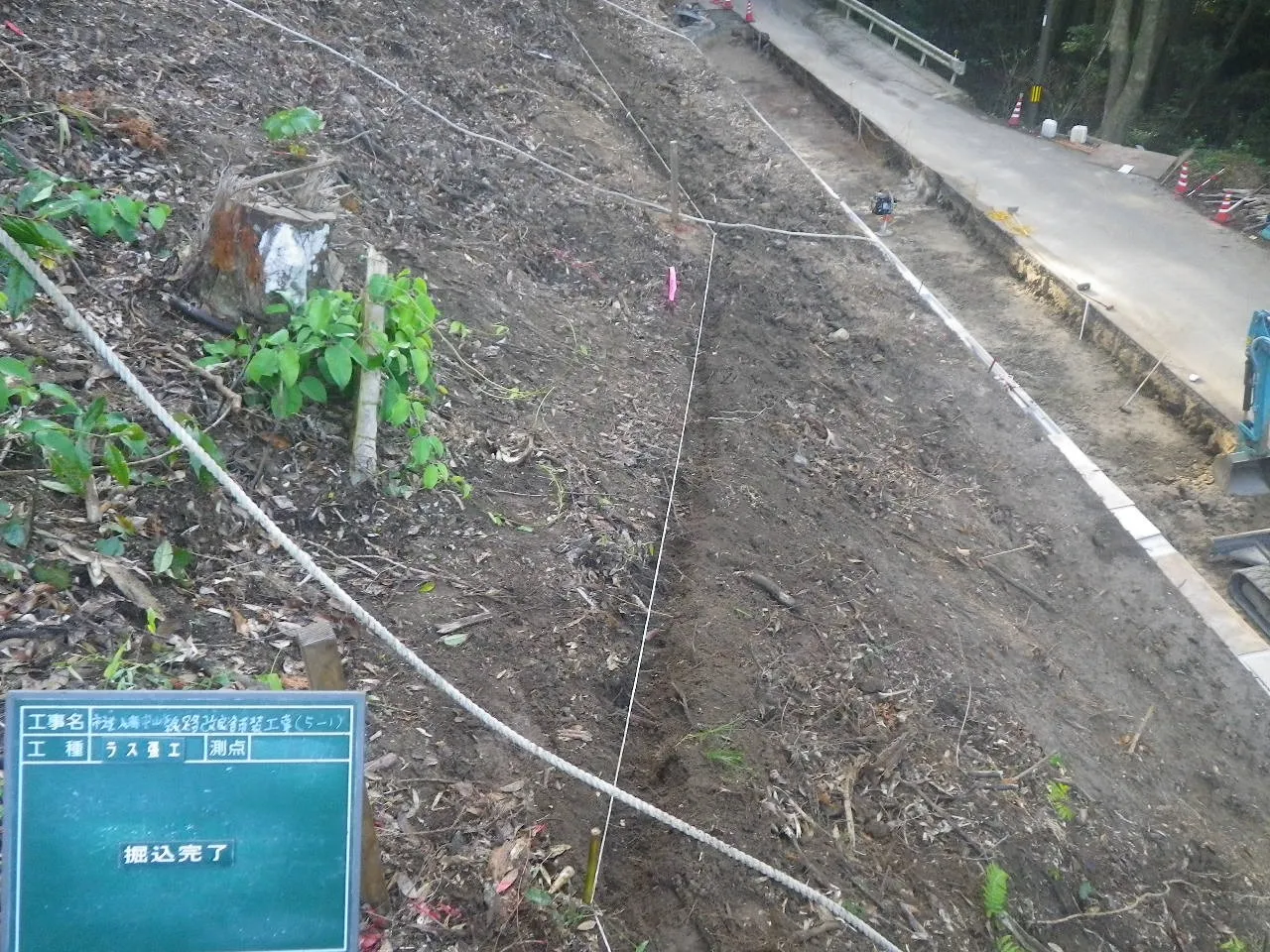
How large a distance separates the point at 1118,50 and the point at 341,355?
18053mm

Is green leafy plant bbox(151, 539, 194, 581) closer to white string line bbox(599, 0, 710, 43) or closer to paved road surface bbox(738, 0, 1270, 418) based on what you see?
paved road surface bbox(738, 0, 1270, 418)

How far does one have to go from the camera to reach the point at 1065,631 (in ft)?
21.1

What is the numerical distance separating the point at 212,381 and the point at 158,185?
1900mm

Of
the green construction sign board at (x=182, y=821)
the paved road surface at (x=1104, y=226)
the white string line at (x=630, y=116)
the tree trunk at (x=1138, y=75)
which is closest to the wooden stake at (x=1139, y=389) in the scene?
the paved road surface at (x=1104, y=226)

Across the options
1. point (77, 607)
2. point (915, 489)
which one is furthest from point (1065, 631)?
point (77, 607)

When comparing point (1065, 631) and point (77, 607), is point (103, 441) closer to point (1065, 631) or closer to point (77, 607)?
point (77, 607)

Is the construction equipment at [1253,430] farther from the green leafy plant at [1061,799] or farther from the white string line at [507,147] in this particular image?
the white string line at [507,147]

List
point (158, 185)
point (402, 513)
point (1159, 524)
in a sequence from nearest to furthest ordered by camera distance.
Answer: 1. point (402, 513)
2. point (158, 185)
3. point (1159, 524)

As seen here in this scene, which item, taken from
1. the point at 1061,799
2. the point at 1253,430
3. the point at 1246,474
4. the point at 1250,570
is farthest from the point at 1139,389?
the point at 1061,799

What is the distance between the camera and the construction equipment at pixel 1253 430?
727 centimetres

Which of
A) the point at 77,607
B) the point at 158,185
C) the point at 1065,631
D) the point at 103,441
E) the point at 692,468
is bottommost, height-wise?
the point at 1065,631

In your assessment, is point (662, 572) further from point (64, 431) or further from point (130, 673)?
point (64, 431)

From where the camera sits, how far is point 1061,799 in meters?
4.94

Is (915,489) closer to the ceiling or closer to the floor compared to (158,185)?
closer to the floor
